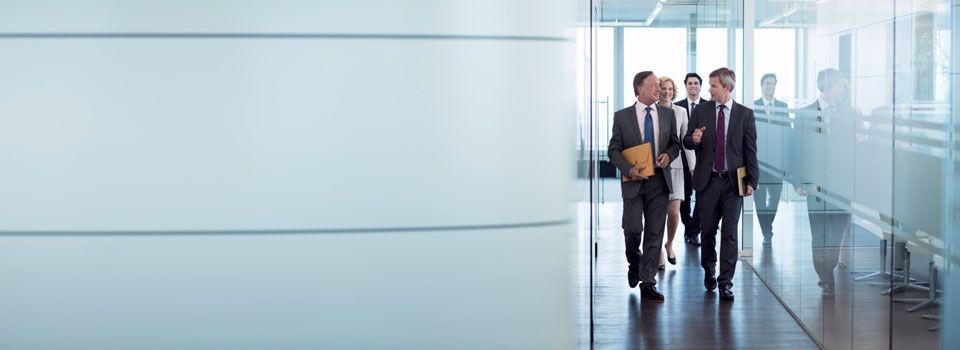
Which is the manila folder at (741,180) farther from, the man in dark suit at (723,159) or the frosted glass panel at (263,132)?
the frosted glass panel at (263,132)

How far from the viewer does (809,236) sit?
726cm

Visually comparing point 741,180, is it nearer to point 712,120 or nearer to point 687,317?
point 712,120

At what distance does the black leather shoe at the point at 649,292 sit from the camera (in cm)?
840

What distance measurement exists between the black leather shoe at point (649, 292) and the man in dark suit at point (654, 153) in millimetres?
17

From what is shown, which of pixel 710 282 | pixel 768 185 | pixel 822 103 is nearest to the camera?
pixel 822 103

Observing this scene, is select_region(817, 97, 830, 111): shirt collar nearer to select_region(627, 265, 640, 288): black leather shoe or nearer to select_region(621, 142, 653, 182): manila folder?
select_region(621, 142, 653, 182): manila folder

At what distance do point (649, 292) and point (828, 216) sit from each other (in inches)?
79.8

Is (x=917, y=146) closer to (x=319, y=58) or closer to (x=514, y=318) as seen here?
(x=514, y=318)

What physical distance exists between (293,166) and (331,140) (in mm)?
142

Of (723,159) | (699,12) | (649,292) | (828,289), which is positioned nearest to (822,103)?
(828,289)

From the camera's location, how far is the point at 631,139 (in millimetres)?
8156

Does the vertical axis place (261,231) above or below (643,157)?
below

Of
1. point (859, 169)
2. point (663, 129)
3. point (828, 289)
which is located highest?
point (663, 129)

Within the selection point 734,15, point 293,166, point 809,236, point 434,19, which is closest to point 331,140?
point 293,166
